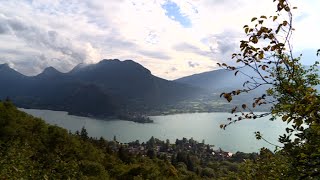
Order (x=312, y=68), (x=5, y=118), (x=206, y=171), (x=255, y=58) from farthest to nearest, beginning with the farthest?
(x=206, y=171) < (x=5, y=118) < (x=312, y=68) < (x=255, y=58)

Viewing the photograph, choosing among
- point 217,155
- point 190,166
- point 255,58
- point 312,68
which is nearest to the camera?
point 255,58

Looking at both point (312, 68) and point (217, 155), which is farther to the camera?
point (217, 155)

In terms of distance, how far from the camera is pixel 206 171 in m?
108

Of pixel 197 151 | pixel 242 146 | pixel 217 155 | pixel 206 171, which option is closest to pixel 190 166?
pixel 206 171

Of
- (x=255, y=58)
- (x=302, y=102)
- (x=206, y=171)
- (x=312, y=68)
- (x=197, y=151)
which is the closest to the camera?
(x=302, y=102)

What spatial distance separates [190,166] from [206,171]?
39.2 ft

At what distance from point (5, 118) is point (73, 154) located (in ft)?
42.4

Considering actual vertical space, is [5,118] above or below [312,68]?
below

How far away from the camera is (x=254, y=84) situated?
4.90m

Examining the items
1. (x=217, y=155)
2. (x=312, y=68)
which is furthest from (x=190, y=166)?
(x=312, y=68)

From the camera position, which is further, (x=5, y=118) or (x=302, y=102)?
(x=5, y=118)

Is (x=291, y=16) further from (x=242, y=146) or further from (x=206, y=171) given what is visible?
(x=242, y=146)

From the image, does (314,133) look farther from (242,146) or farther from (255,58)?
(242,146)

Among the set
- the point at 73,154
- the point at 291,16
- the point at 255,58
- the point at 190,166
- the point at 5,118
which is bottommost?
the point at 190,166
